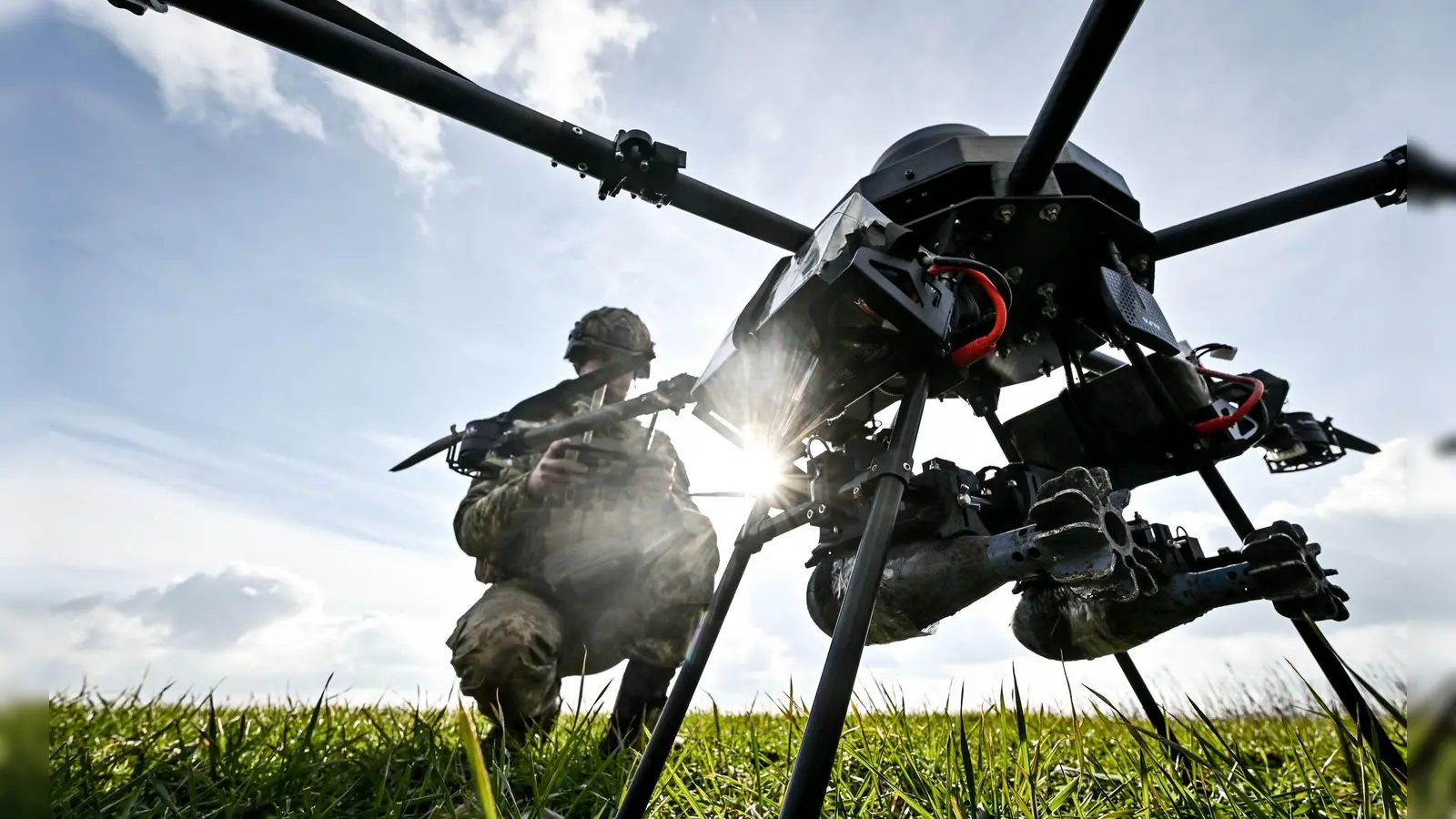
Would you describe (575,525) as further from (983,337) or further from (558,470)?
(983,337)

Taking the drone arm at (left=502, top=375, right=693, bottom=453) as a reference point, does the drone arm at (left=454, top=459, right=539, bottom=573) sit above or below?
below

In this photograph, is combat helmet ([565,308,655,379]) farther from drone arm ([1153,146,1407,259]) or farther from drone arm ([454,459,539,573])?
drone arm ([1153,146,1407,259])

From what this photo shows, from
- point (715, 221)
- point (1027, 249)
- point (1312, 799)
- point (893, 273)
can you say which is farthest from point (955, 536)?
point (715, 221)

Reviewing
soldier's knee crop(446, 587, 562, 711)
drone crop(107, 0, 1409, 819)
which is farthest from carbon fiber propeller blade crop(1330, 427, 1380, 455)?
soldier's knee crop(446, 587, 562, 711)

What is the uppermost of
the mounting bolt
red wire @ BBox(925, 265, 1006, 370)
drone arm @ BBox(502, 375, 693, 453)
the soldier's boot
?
drone arm @ BBox(502, 375, 693, 453)

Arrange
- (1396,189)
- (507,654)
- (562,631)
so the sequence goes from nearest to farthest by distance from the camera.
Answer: (1396,189) → (507,654) → (562,631)

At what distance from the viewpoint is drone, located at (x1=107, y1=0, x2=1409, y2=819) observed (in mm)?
1497

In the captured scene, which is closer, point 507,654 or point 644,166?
point 644,166

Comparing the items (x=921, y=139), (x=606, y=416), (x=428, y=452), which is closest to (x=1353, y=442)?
(x=921, y=139)

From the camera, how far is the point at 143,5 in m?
1.56

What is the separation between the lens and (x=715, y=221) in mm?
2127

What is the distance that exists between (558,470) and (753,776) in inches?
78.1

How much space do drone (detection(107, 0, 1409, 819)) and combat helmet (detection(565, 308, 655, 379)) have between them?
300cm

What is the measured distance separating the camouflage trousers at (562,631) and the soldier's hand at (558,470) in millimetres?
684
